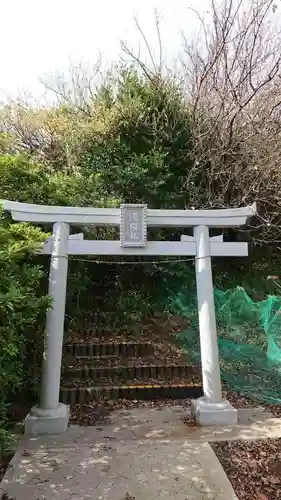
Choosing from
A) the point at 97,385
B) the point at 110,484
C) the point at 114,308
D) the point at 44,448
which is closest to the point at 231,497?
the point at 110,484

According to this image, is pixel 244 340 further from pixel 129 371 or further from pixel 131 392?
pixel 131 392

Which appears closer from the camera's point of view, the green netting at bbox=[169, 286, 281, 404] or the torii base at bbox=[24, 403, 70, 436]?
the torii base at bbox=[24, 403, 70, 436]

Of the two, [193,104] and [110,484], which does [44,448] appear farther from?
[193,104]

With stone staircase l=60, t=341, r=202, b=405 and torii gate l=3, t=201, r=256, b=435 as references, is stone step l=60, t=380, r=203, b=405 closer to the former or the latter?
stone staircase l=60, t=341, r=202, b=405

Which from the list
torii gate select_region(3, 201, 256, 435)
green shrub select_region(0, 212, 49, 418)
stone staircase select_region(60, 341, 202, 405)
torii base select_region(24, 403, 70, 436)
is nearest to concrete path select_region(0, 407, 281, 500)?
torii base select_region(24, 403, 70, 436)

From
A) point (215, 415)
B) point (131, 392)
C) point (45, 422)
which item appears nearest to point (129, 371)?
point (131, 392)

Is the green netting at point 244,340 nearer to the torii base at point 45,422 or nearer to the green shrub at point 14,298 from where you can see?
the torii base at point 45,422

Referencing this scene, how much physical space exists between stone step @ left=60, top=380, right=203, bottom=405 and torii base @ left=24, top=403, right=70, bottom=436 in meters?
0.84

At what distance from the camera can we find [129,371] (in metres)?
5.75

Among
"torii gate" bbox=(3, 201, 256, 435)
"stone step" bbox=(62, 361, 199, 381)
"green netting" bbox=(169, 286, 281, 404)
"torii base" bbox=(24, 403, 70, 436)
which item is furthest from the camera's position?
"stone step" bbox=(62, 361, 199, 381)

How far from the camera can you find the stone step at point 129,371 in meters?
5.64

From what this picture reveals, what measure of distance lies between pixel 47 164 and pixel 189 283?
3.87m

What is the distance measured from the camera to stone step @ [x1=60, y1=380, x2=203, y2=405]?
5.14 meters

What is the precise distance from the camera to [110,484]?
3137mm
